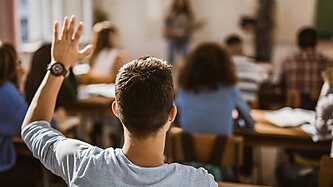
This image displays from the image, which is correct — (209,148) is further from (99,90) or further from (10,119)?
(99,90)

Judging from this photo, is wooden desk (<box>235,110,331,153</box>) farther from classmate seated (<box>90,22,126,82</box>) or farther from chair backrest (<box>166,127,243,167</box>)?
classmate seated (<box>90,22,126,82</box>)

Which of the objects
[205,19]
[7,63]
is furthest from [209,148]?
[205,19]

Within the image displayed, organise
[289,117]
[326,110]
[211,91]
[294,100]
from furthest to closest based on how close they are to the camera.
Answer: [294,100] < [289,117] < [211,91] < [326,110]

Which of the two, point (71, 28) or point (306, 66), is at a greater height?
point (71, 28)

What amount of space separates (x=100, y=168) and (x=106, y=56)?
12.0 ft

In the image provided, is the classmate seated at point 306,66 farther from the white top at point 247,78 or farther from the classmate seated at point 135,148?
the classmate seated at point 135,148

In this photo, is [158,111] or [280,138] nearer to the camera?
[158,111]

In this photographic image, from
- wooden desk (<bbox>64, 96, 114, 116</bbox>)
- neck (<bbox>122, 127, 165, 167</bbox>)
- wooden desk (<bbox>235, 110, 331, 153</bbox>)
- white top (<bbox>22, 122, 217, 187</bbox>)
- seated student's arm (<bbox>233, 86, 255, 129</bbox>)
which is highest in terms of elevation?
neck (<bbox>122, 127, 165, 167</bbox>)

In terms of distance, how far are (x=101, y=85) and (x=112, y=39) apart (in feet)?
2.48

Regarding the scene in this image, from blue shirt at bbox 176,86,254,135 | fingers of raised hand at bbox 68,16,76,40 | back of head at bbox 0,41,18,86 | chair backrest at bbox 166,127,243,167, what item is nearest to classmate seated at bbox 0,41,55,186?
back of head at bbox 0,41,18,86

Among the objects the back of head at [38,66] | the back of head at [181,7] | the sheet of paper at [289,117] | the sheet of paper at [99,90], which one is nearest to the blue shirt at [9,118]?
the back of head at [38,66]

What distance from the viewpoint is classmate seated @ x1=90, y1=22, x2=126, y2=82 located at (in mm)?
4770

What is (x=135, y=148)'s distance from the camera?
1.25 meters

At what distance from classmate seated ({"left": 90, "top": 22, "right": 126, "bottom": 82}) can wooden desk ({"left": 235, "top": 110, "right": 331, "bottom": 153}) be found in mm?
1937
